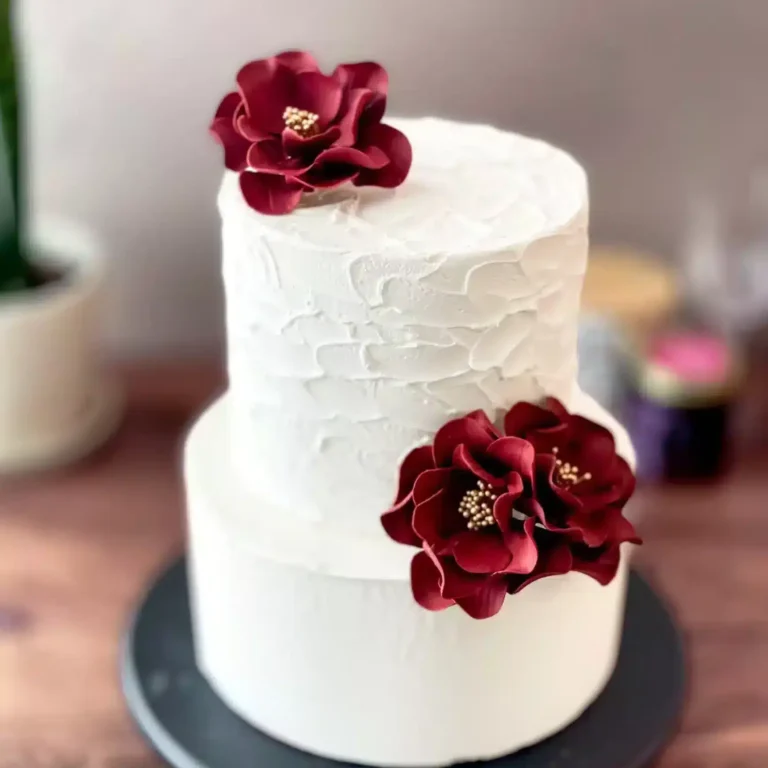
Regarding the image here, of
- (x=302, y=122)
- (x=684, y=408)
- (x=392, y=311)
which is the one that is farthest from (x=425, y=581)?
(x=684, y=408)

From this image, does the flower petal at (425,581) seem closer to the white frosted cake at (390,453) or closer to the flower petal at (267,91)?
the white frosted cake at (390,453)

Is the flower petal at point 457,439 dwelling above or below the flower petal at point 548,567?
above

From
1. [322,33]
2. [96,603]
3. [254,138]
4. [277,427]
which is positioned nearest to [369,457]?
[277,427]

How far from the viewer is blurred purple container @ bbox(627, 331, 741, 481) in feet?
2.74

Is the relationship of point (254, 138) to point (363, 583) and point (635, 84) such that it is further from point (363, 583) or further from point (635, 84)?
point (635, 84)

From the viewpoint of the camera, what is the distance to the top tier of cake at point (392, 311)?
498 mm

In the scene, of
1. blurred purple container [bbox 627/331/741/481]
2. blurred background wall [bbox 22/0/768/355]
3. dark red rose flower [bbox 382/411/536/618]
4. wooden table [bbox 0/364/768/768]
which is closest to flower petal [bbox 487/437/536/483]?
dark red rose flower [bbox 382/411/536/618]

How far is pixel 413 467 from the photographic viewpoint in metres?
0.52

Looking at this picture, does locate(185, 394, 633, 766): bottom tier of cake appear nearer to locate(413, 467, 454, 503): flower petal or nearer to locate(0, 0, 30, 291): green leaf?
locate(413, 467, 454, 503): flower petal

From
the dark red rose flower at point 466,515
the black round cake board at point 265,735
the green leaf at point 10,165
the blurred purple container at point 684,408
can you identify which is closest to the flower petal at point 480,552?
the dark red rose flower at point 466,515

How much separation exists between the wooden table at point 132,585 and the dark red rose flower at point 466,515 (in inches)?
8.6

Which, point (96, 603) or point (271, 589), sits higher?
point (271, 589)

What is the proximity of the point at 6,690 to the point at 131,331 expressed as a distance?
42cm

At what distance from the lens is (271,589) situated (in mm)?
569
